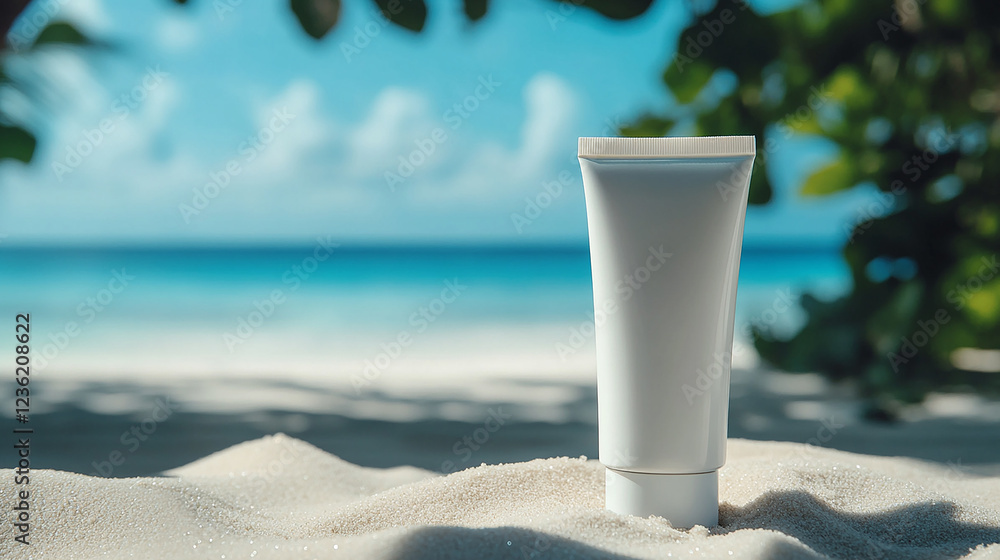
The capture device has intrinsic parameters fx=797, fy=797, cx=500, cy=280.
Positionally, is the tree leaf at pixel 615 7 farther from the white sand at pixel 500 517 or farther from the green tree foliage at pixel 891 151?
the white sand at pixel 500 517

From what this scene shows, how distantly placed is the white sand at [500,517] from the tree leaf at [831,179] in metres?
1.38

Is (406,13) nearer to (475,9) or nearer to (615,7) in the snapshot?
(475,9)

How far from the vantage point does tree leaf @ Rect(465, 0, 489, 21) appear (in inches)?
37.9

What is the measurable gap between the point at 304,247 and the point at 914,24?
39.2 ft

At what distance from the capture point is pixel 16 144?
1047 mm

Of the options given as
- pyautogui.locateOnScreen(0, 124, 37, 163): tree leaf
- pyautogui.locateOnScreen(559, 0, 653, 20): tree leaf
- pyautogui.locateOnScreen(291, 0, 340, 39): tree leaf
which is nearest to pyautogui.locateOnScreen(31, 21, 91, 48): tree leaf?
pyautogui.locateOnScreen(0, 124, 37, 163): tree leaf

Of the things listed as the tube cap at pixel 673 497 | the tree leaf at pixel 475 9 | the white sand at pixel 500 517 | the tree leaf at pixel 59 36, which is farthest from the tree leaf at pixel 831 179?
the tree leaf at pixel 59 36

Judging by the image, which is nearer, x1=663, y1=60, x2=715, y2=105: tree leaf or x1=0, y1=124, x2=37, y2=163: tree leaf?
x1=0, y1=124, x2=37, y2=163: tree leaf

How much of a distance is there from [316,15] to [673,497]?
0.64 metres

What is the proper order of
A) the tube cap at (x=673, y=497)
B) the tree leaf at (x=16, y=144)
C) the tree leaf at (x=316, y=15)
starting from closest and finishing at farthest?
the tube cap at (x=673, y=497), the tree leaf at (x=316, y=15), the tree leaf at (x=16, y=144)

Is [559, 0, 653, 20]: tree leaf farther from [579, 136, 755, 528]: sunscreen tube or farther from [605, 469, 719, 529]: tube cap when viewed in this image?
[605, 469, 719, 529]: tube cap

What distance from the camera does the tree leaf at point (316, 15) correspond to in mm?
896

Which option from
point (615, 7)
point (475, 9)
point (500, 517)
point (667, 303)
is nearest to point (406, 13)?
point (475, 9)

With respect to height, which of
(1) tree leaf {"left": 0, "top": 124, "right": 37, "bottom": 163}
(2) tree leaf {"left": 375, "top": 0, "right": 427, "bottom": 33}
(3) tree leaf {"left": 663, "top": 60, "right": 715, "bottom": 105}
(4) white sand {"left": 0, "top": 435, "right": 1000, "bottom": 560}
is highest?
(2) tree leaf {"left": 375, "top": 0, "right": 427, "bottom": 33}
